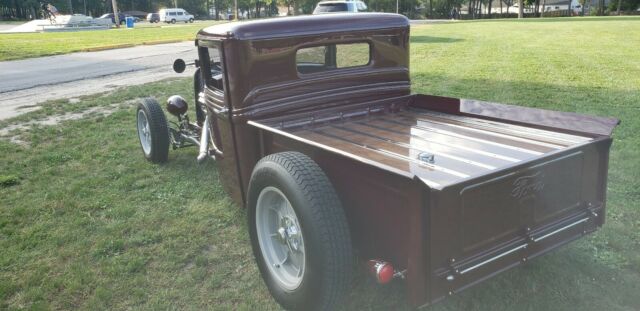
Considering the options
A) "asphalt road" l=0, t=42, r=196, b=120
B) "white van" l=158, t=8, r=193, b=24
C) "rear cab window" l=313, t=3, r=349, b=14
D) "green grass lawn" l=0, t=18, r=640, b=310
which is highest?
"white van" l=158, t=8, r=193, b=24

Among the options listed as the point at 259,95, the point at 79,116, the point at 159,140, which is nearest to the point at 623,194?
the point at 259,95

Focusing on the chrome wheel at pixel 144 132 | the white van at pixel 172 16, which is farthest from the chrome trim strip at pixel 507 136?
the white van at pixel 172 16

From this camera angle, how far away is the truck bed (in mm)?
2662

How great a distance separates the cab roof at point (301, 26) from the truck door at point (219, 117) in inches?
6.4

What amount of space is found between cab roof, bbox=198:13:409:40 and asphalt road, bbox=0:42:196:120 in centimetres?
660

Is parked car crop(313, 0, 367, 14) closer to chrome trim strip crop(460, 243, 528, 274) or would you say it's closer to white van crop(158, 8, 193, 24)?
chrome trim strip crop(460, 243, 528, 274)

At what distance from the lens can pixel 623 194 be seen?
4.04 meters

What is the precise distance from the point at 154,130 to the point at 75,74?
29.0ft

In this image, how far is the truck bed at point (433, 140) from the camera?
2.66m

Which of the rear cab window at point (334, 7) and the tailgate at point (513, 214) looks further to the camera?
the rear cab window at point (334, 7)

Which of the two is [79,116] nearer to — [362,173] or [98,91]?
[98,91]

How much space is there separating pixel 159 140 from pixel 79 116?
3718 millimetres

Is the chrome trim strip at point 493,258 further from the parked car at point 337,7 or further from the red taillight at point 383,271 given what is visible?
the parked car at point 337,7

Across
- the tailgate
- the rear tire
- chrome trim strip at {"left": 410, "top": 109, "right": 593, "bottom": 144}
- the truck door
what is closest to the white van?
the rear tire
